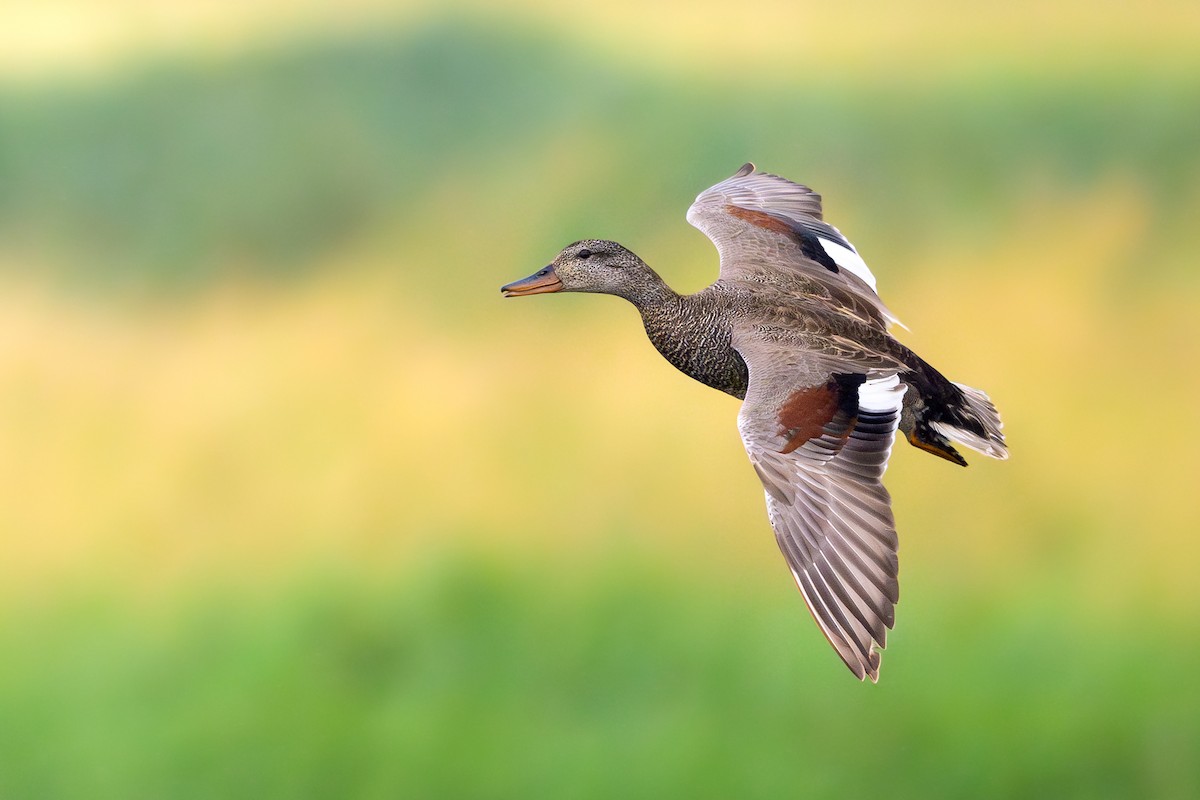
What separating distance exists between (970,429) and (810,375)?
1.13 meters

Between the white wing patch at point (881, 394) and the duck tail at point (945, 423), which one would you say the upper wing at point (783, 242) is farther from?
the white wing patch at point (881, 394)

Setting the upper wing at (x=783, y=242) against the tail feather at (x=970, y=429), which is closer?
the tail feather at (x=970, y=429)

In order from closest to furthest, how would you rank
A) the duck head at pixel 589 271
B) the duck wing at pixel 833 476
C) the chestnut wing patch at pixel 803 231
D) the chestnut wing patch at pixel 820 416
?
the duck wing at pixel 833 476
the chestnut wing patch at pixel 820 416
the duck head at pixel 589 271
the chestnut wing patch at pixel 803 231

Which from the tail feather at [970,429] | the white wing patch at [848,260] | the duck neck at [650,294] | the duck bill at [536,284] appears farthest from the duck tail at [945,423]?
the duck bill at [536,284]

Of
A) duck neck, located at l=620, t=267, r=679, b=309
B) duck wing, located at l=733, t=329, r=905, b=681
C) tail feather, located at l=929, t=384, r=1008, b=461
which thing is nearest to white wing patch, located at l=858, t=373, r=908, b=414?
duck wing, located at l=733, t=329, r=905, b=681

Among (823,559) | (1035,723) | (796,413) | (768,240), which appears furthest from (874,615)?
(1035,723)

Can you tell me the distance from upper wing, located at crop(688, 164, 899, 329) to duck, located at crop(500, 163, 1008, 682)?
0.01 m

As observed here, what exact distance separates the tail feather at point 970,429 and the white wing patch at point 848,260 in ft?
3.34

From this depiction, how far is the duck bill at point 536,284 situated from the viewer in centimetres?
716

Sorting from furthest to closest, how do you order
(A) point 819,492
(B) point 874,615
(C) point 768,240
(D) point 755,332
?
(C) point 768,240 < (D) point 755,332 < (A) point 819,492 < (B) point 874,615

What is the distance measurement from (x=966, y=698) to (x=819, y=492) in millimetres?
6577

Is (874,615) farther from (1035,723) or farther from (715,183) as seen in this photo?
(1035,723)

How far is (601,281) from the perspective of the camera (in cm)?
721

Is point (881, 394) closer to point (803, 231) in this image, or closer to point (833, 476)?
point (833, 476)
